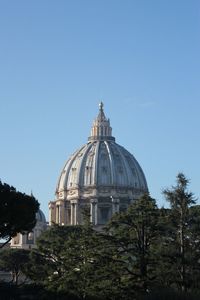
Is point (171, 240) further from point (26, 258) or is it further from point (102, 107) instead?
point (102, 107)

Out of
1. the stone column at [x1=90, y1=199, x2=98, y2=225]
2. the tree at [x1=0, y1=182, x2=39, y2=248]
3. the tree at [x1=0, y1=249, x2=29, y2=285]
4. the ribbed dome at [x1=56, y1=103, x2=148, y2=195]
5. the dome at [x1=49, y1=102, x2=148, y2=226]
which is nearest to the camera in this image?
the tree at [x1=0, y1=182, x2=39, y2=248]

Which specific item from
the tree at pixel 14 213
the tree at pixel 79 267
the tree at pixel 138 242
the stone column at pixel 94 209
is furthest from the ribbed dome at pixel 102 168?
the tree at pixel 138 242

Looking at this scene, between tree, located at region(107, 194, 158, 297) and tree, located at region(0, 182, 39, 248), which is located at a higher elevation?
tree, located at region(0, 182, 39, 248)

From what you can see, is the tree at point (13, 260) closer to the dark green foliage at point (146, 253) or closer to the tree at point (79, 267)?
the tree at point (79, 267)

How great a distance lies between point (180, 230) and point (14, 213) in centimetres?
1315

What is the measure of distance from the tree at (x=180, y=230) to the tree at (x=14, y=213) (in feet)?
Answer: 40.3

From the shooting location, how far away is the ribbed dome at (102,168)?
14238 cm

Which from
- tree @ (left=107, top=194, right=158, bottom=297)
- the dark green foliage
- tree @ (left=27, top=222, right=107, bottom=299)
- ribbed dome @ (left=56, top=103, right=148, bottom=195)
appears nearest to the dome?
ribbed dome @ (left=56, top=103, right=148, bottom=195)

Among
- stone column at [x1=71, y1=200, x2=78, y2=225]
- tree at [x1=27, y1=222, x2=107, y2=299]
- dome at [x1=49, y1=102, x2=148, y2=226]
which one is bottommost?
tree at [x1=27, y1=222, x2=107, y2=299]

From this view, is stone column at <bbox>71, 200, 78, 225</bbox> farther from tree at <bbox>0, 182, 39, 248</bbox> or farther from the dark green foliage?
the dark green foliage

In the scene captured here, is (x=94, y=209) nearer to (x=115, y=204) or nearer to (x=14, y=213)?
(x=115, y=204)

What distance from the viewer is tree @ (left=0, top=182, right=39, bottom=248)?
157ft

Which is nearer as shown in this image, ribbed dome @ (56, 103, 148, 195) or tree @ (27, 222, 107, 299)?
tree @ (27, 222, 107, 299)

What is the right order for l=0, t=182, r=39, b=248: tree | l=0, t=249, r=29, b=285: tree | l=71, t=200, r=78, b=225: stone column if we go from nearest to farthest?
1. l=0, t=182, r=39, b=248: tree
2. l=0, t=249, r=29, b=285: tree
3. l=71, t=200, r=78, b=225: stone column
